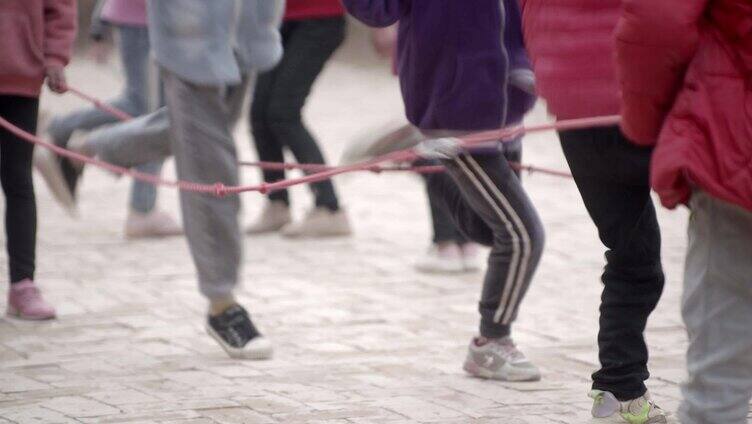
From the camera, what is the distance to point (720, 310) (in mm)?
3338

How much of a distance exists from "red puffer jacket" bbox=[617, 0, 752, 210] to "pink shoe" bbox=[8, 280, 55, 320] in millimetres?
3555

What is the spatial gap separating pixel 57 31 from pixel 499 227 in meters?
2.07

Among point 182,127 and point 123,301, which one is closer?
point 182,127

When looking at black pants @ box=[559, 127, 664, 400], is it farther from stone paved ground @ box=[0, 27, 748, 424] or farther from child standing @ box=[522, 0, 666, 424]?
stone paved ground @ box=[0, 27, 748, 424]

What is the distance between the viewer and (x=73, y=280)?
725cm

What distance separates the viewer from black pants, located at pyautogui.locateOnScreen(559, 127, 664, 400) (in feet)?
14.1

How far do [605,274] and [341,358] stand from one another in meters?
1.36

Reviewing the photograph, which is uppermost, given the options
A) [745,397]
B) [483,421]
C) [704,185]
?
[704,185]

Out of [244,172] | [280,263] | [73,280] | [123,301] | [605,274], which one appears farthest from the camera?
[244,172]

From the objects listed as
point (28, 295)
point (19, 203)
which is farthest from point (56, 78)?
point (28, 295)

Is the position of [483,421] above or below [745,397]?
below

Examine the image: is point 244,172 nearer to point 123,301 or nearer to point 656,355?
point 123,301

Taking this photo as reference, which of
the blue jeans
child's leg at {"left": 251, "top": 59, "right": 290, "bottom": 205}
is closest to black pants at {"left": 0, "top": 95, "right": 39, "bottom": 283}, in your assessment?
the blue jeans

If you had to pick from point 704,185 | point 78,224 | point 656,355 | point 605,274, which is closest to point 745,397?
point 704,185
